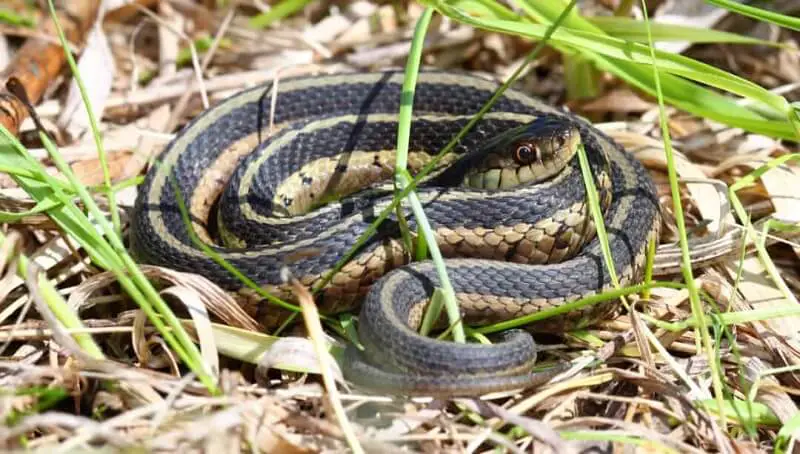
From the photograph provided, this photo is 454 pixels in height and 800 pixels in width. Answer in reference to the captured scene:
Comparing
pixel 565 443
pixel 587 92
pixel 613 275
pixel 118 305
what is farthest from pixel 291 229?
pixel 587 92

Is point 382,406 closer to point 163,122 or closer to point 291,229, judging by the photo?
point 291,229

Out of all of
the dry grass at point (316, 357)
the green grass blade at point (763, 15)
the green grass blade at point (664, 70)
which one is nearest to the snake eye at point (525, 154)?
the green grass blade at point (664, 70)

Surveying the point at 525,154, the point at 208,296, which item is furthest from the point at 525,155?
the point at 208,296

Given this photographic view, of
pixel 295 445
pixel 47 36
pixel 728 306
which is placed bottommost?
pixel 295 445

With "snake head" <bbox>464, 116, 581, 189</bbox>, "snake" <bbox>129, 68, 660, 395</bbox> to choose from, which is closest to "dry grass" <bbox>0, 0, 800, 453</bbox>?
"snake" <bbox>129, 68, 660, 395</bbox>

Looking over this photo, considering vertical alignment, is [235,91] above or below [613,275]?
above

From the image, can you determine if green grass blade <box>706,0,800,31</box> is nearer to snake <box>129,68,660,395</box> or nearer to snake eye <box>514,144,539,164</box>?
snake <box>129,68,660,395</box>

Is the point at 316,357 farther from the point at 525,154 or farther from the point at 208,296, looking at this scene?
the point at 525,154

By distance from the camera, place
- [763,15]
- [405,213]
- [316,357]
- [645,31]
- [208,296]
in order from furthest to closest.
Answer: [645,31]
[405,213]
[763,15]
[208,296]
[316,357]
